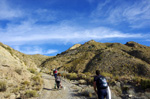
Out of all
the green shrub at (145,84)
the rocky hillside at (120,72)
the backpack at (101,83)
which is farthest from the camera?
the rocky hillside at (120,72)

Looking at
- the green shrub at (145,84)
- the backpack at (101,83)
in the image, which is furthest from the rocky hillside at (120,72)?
the backpack at (101,83)

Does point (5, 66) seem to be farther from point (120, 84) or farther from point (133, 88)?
point (133, 88)

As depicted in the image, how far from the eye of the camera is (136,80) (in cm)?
1248

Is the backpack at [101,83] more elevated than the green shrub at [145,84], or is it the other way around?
the backpack at [101,83]

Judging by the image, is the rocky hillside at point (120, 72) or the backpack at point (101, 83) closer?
the backpack at point (101, 83)

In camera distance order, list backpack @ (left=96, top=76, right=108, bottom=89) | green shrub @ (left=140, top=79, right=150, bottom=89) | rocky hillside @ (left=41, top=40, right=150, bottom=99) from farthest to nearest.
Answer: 1. rocky hillside @ (left=41, top=40, right=150, bottom=99)
2. green shrub @ (left=140, top=79, right=150, bottom=89)
3. backpack @ (left=96, top=76, right=108, bottom=89)

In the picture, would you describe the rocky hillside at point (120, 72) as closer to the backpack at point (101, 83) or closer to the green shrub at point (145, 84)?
the green shrub at point (145, 84)

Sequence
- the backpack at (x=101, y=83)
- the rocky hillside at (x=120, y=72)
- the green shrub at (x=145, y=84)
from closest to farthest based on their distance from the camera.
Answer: the backpack at (x=101, y=83) < the green shrub at (x=145, y=84) < the rocky hillside at (x=120, y=72)

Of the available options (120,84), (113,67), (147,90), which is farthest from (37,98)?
(113,67)

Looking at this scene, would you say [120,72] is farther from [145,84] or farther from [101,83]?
[101,83]

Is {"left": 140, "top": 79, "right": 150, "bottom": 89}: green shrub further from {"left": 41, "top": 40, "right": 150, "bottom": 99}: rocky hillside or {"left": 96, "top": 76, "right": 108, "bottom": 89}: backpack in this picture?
{"left": 96, "top": 76, "right": 108, "bottom": 89}: backpack

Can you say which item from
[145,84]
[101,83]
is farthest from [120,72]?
[101,83]

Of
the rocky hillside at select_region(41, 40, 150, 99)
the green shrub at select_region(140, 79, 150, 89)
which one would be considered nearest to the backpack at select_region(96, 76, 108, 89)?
the rocky hillside at select_region(41, 40, 150, 99)

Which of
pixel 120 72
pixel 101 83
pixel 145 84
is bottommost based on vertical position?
pixel 120 72
